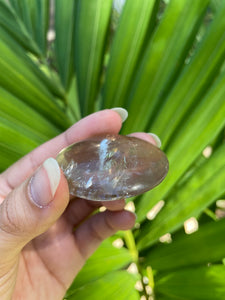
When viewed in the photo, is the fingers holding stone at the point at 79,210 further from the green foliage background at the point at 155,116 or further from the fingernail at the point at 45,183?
the fingernail at the point at 45,183

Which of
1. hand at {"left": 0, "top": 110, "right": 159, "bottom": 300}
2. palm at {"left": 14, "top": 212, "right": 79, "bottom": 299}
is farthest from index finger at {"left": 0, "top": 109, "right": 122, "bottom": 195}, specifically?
palm at {"left": 14, "top": 212, "right": 79, "bottom": 299}

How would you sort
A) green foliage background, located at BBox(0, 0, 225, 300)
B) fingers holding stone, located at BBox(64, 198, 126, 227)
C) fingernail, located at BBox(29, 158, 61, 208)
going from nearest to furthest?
fingernail, located at BBox(29, 158, 61, 208) → green foliage background, located at BBox(0, 0, 225, 300) → fingers holding stone, located at BBox(64, 198, 126, 227)

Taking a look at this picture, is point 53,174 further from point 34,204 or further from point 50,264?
point 50,264

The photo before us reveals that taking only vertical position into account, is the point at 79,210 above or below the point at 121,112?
below

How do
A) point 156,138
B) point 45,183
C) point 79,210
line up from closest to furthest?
1. point 45,183
2. point 156,138
3. point 79,210

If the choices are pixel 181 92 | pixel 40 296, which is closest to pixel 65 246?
pixel 40 296

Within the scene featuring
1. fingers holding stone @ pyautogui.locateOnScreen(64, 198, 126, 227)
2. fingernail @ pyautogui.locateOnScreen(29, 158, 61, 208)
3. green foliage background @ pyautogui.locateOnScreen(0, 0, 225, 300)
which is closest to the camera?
fingernail @ pyautogui.locateOnScreen(29, 158, 61, 208)

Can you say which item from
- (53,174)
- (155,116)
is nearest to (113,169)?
(53,174)

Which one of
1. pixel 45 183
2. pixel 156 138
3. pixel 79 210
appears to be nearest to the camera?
pixel 45 183

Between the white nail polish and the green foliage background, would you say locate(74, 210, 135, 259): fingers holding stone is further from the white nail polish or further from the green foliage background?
the white nail polish
